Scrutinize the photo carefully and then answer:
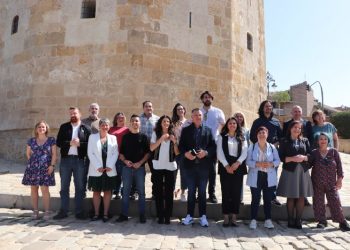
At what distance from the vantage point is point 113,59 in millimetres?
8844

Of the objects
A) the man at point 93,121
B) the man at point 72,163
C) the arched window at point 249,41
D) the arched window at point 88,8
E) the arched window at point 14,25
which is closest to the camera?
the man at point 72,163

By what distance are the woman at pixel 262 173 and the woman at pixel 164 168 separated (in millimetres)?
1111

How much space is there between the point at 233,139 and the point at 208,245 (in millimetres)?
1617

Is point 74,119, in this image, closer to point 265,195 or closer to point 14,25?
point 265,195

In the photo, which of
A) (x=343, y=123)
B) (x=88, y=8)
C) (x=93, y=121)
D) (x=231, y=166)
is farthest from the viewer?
(x=343, y=123)

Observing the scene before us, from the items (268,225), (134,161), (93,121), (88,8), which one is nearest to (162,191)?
(134,161)

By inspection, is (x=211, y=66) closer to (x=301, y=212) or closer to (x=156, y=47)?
(x=156, y=47)

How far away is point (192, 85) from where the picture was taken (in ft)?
30.8

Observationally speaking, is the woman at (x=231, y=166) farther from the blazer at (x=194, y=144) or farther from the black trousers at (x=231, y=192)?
the blazer at (x=194, y=144)

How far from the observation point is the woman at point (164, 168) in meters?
4.80

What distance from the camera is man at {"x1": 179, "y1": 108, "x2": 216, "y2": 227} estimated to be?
4.73 meters

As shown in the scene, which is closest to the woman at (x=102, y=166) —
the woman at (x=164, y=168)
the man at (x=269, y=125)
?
the woman at (x=164, y=168)

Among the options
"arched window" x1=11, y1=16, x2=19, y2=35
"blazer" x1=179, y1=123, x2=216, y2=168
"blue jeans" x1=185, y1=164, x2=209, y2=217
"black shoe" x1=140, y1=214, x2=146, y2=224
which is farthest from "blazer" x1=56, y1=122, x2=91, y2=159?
"arched window" x1=11, y1=16, x2=19, y2=35

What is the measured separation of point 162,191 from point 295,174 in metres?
1.92
